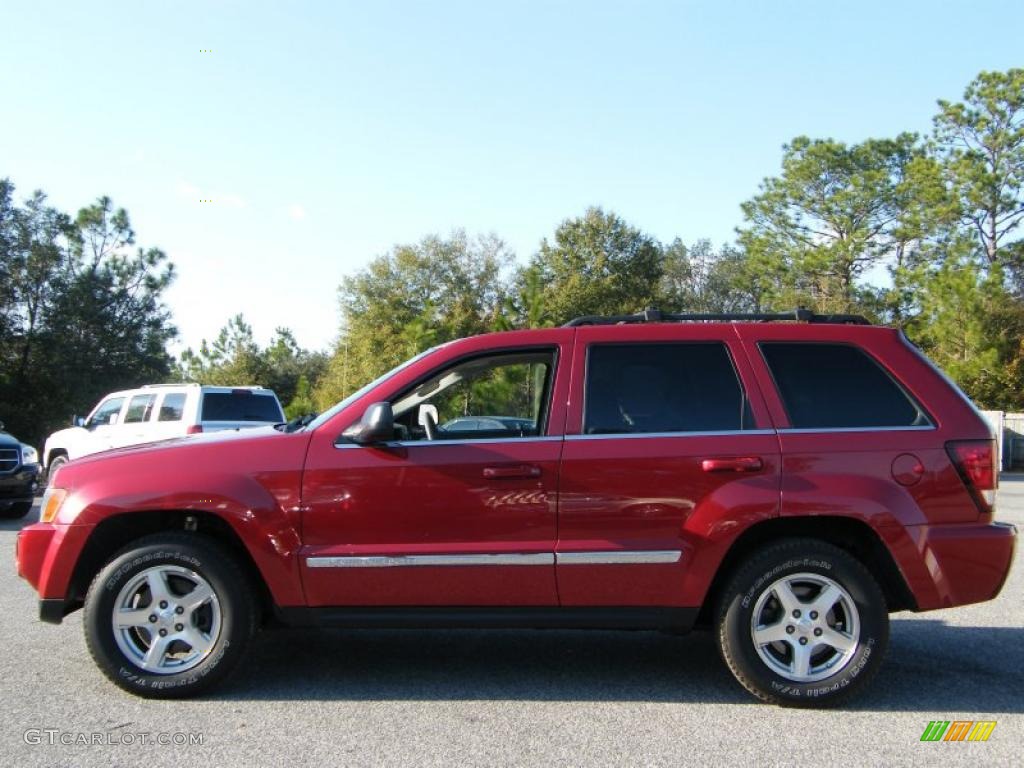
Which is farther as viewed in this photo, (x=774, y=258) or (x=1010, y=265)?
(x=774, y=258)

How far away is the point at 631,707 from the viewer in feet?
15.4

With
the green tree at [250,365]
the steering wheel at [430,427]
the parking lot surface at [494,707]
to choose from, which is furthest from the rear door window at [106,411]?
the green tree at [250,365]

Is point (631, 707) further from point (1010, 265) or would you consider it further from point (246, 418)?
point (1010, 265)

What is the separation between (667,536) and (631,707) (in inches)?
33.7

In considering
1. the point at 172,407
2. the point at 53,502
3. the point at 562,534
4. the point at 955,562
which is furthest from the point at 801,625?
the point at 172,407

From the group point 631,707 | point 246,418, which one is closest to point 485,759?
point 631,707

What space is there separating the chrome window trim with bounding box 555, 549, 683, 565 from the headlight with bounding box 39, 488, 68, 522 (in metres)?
2.54

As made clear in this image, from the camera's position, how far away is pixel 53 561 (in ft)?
15.7

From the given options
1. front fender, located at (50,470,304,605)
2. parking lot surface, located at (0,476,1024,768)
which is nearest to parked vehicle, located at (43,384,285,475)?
parking lot surface, located at (0,476,1024,768)

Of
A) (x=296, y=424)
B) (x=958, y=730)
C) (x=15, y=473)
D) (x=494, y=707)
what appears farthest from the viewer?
(x=15, y=473)

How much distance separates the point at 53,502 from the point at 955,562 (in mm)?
→ 4552

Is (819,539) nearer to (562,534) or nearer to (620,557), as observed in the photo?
(620,557)

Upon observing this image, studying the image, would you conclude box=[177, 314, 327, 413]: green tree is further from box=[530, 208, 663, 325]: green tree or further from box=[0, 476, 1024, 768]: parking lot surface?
box=[0, 476, 1024, 768]: parking lot surface

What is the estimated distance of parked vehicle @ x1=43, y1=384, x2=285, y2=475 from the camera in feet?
45.2
